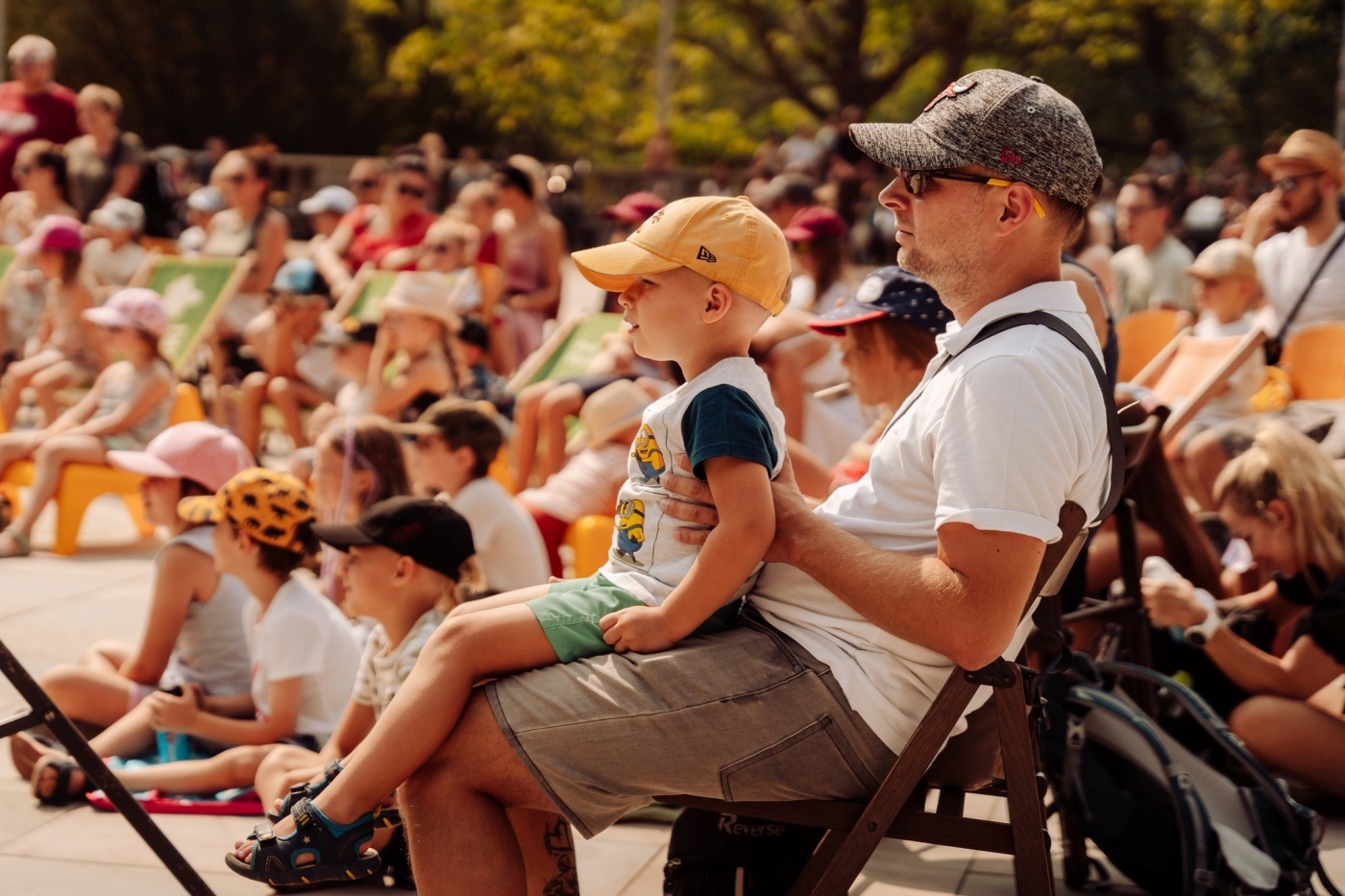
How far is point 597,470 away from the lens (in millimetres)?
5621

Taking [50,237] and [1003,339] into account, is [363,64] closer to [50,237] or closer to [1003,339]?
[50,237]

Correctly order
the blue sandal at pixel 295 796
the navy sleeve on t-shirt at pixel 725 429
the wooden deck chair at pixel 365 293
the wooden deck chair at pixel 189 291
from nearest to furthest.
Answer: the navy sleeve on t-shirt at pixel 725 429, the blue sandal at pixel 295 796, the wooden deck chair at pixel 365 293, the wooden deck chair at pixel 189 291

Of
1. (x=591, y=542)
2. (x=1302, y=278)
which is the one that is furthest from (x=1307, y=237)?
(x=591, y=542)

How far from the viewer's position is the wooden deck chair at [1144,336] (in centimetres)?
741

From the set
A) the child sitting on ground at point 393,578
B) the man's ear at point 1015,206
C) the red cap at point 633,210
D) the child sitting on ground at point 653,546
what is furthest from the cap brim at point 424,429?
the red cap at point 633,210

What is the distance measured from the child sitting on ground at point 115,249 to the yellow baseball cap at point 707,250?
8.16m

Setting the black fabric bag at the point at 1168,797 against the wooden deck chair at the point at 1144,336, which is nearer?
the black fabric bag at the point at 1168,797

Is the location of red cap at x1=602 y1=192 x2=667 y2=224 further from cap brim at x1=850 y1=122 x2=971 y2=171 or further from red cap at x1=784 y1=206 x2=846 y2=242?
cap brim at x1=850 y1=122 x2=971 y2=171

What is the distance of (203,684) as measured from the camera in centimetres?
449

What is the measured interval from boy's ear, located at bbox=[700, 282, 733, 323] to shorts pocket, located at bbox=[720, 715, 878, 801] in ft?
2.38

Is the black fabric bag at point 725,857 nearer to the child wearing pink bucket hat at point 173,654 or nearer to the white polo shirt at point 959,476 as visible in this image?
the white polo shirt at point 959,476

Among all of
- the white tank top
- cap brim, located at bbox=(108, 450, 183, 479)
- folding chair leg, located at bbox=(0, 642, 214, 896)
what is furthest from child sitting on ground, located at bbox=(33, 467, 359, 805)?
folding chair leg, located at bbox=(0, 642, 214, 896)

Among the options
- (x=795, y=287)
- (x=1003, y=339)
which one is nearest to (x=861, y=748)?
(x=1003, y=339)

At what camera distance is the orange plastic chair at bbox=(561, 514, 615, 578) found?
215 inches
